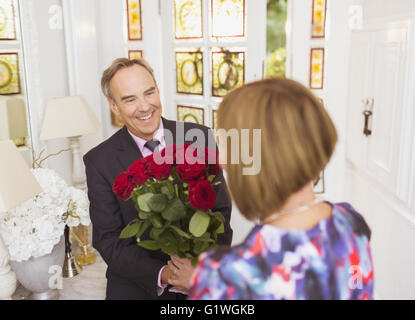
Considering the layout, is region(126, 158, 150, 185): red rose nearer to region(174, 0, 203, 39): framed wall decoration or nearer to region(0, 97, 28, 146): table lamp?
region(0, 97, 28, 146): table lamp

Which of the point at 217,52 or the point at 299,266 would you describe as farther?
the point at 217,52

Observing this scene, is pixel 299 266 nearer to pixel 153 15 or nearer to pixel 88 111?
pixel 88 111

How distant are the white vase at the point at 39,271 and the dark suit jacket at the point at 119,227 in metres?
0.33

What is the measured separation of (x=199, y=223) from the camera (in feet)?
3.73

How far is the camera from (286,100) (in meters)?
0.79

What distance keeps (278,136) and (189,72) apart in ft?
7.54

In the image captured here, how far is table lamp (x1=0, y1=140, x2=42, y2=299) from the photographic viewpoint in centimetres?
159

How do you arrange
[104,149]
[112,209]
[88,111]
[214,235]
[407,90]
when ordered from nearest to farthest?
[214,235], [112,209], [104,149], [407,90], [88,111]

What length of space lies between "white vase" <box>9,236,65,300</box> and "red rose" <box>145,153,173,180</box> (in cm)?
106

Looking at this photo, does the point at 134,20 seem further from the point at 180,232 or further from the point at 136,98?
the point at 180,232

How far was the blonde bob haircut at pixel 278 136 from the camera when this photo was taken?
30.7 inches

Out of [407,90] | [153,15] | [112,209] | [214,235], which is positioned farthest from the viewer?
[153,15]

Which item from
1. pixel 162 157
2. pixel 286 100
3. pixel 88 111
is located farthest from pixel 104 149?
pixel 286 100

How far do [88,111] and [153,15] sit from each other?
916 millimetres
